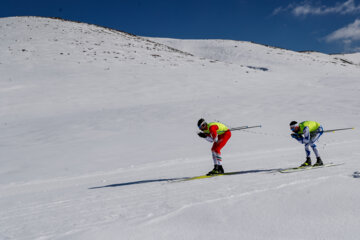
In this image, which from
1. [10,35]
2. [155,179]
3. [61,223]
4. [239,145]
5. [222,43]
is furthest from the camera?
[222,43]

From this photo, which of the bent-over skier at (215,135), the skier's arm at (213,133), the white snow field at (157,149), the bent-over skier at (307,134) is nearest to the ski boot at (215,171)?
the bent-over skier at (215,135)

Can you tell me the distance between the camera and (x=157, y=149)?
1252 centimetres

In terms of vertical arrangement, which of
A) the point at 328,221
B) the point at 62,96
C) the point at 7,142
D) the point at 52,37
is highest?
the point at 52,37

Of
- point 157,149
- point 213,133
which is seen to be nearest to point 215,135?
point 213,133

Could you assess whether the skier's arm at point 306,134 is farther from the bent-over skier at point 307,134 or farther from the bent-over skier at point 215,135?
the bent-over skier at point 215,135

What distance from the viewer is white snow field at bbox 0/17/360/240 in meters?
4.01

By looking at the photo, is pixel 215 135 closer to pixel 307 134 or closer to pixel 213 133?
pixel 213 133

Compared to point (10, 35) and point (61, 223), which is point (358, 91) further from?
point (10, 35)

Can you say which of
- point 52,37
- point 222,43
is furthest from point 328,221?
point 222,43

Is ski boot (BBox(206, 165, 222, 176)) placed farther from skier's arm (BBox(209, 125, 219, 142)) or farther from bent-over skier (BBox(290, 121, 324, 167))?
bent-over skier (BBox(290, 121, 324, 167))

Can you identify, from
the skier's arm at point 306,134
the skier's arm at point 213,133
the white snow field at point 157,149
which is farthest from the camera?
the skier's arm at point 306,134

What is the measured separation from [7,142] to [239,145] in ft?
34.9

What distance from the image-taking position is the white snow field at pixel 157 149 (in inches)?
158

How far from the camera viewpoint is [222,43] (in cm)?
5950
